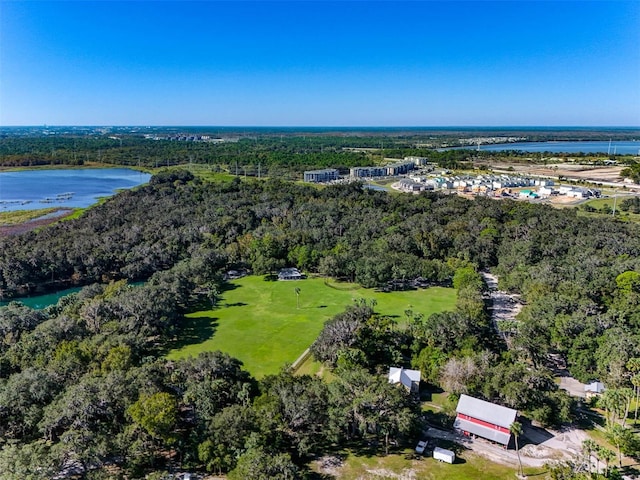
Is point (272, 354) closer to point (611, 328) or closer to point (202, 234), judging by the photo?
point (611, 328)

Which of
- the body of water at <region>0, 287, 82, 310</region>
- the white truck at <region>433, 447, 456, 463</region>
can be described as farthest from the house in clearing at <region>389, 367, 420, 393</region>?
the body of water at <region>0, 287, 82, 310</region>

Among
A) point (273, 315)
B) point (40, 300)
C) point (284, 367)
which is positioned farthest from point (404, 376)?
point (40, 300)

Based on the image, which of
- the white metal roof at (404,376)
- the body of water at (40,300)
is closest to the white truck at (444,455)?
the white metal roof at (404,376)

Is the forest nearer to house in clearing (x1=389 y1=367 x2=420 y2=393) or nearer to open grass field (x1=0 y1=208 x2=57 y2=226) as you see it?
house in clearing (x1=389 y1=367 x2=420 y2=393)

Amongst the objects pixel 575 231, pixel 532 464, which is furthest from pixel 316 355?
pixel 575 231

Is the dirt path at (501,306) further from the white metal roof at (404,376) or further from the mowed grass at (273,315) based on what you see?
the white metal roof at (404,376)

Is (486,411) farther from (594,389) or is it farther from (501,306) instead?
(501,306)
